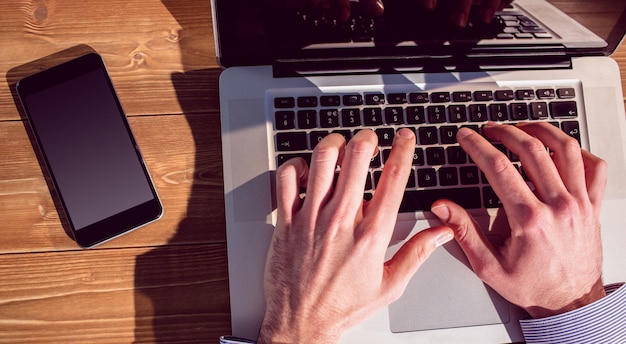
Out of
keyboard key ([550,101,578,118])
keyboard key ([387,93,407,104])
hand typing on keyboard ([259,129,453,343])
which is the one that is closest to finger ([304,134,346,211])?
hand typing on keyboard ([259,129,453,343])

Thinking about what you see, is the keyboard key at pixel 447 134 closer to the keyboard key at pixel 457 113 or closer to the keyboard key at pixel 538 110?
the keyboard key at pixel 457 113

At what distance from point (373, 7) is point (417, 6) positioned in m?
0.06

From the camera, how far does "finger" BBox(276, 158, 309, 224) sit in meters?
0.65

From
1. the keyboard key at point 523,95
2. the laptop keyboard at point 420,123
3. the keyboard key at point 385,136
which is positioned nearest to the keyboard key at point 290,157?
the laptop keyboard at point 420,123

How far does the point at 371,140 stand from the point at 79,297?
0.47 m

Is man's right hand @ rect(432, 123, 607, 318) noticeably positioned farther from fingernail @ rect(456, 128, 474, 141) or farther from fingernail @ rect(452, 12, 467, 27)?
fingernail @ rect(452, 12, 467, 27)

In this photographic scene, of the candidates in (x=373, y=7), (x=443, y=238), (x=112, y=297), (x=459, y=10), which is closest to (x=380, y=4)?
(x=373, y=7)

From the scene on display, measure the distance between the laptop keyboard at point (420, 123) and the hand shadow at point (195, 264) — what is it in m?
0.12

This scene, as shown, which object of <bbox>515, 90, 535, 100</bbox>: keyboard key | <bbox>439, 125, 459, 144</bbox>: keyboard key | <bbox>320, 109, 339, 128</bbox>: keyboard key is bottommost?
<bbox>439, 125, 459, 144</bbox>: keyboard key

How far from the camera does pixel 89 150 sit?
731 mm

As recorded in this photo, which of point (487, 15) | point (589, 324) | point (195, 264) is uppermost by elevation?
point (487, 15)

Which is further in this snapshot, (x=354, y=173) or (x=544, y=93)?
(x=544, y=93)

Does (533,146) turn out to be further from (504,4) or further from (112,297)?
(112,297)

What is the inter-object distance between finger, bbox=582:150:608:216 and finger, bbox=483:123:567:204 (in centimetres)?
5
